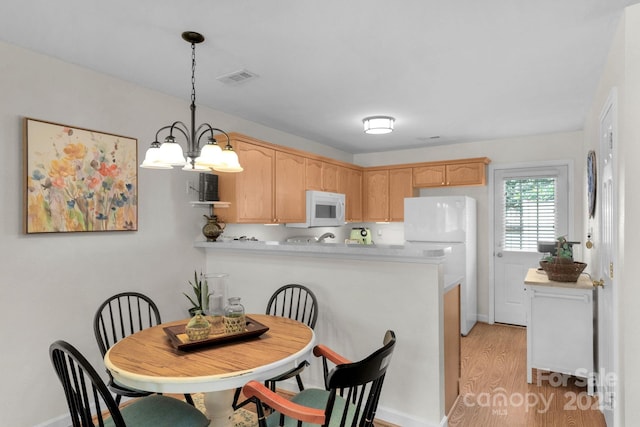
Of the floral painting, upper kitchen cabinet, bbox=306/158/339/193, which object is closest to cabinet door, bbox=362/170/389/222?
upper kitchen cabinet, bbox=306/158/339/193

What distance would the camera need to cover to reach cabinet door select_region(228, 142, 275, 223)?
333 centimetres

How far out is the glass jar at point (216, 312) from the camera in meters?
1.93

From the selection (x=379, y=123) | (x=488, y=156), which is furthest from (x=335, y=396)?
(x=488, y=156)

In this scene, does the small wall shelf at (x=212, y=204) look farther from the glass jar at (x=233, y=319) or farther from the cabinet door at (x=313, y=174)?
the glass jar at (x=233, y=319)

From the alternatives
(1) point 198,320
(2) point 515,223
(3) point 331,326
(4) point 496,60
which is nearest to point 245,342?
(1) point 198,320

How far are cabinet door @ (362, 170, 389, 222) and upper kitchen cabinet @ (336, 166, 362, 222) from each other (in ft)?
0.32

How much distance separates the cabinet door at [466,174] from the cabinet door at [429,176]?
9 centimetres

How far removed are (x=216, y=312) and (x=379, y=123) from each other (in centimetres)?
259

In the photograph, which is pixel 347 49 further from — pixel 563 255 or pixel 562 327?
pixel 562 327

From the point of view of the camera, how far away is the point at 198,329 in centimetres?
182

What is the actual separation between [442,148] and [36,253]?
464 centimetres

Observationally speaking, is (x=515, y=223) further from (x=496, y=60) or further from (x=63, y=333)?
(x=63, y=333)

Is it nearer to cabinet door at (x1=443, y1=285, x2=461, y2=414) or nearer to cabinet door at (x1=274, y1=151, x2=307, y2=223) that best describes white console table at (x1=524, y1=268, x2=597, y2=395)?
cabinet door at (x1=443, y1=285, x2=461, y2=414)

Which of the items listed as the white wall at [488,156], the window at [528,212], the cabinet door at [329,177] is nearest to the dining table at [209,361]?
the cabinet door at [329,177]
